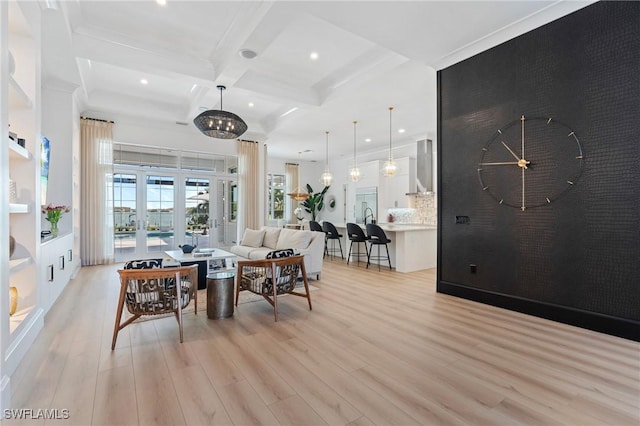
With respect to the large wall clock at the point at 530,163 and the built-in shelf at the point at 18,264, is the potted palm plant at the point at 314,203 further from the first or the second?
the built-in shelf at the point at 18,264

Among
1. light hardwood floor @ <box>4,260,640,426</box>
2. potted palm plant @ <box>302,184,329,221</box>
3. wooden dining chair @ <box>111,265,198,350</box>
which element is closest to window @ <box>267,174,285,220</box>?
potted palm plant @ <box>302,184,329,221</box>

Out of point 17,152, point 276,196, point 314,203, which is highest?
point 276,196

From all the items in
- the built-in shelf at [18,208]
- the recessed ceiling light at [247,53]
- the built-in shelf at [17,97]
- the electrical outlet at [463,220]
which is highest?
the recessed ceiling light at [247,53]

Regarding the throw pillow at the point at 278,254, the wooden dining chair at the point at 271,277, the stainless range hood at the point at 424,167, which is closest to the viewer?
the wooden dining chair at the point at 271,277

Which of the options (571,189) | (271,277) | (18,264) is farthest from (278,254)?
(571,189)

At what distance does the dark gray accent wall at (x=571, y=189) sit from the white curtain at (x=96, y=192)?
6.85 metres

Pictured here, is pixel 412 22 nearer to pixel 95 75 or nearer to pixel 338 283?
pixel 338 283

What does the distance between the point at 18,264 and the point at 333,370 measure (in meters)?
2.70

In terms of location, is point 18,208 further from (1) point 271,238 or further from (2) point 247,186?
(2) point 247,186

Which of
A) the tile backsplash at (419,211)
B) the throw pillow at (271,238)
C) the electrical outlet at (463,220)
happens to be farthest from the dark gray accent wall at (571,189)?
the tile backsplash at (419,211)

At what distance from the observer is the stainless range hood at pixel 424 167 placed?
8211mm

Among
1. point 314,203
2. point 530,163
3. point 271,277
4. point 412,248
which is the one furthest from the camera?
point 314,203

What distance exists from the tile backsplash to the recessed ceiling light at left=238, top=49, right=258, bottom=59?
19.1 feet

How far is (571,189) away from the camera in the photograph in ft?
10.7
